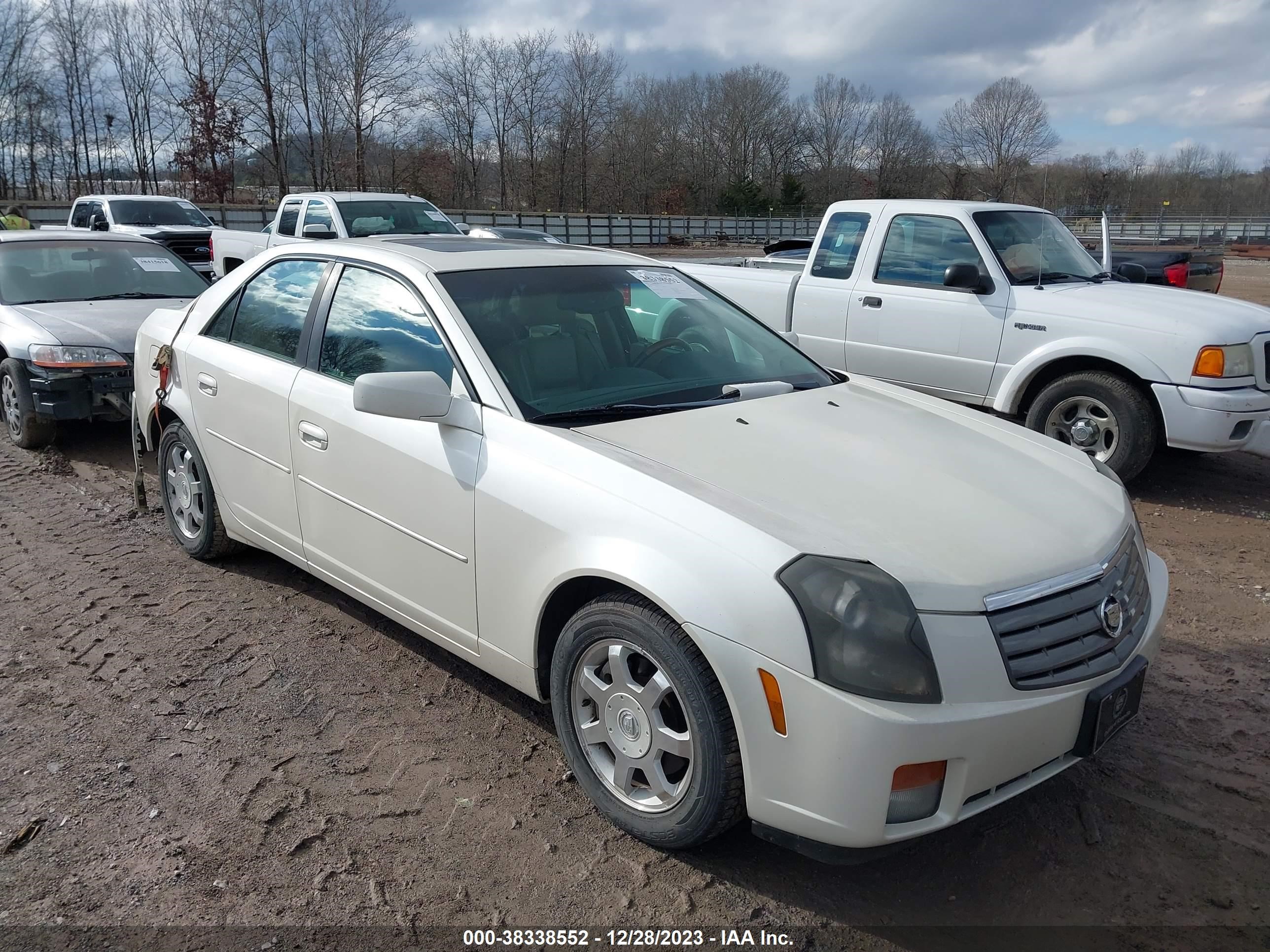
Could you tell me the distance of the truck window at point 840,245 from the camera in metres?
7.51

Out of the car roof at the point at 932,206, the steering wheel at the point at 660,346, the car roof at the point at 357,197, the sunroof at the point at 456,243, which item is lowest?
the steering wheel at the point at 660,346

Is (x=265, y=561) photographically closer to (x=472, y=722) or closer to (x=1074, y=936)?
(x=472, y=722)

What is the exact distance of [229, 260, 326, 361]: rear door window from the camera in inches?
158

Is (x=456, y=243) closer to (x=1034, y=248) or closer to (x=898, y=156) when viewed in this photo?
(x=1034, y=248)

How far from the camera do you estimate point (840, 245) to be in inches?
300

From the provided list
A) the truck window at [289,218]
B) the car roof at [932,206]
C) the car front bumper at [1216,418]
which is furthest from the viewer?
the truck window at [289,218]

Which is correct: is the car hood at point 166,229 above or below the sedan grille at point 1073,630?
above

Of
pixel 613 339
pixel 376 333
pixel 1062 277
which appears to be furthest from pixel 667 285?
pixel 1062 277

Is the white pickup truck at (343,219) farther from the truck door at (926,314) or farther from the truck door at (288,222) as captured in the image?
the truck door at (926,314)

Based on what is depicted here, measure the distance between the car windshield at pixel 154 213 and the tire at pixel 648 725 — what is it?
59.5 ft

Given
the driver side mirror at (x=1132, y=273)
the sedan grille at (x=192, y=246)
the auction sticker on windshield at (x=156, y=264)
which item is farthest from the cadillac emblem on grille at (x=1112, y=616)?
the sedan grille at (x=192, y=246)

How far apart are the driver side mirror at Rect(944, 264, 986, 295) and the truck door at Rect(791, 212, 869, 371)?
35.5 inches

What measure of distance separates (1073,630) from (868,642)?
2.12 feet

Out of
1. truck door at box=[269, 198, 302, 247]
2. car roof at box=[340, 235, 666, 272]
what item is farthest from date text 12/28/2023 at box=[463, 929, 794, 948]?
truck door at box=[269, 198, 302, 247]
